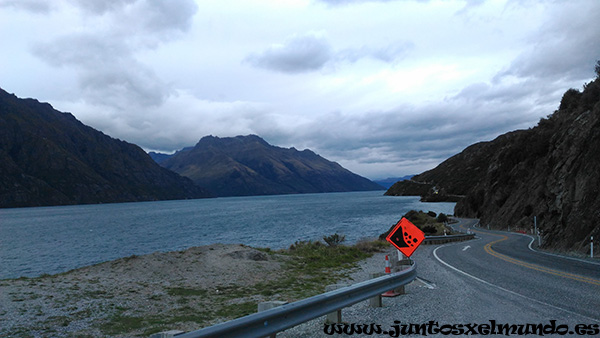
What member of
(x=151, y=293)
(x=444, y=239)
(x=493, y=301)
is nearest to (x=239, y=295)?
(x=151, y=293)

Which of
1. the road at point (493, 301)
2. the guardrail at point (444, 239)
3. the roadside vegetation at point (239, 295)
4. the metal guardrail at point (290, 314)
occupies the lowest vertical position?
the guardrail at point (444, 239)

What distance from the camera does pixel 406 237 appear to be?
35.4 ft

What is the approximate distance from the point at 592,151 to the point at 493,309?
22.2m

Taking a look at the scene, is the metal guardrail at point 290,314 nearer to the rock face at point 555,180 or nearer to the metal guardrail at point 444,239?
the rock face at point 555,180

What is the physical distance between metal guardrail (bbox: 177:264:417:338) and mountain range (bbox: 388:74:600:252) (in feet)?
58.3

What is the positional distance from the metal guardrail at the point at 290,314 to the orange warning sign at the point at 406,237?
9.05 feet

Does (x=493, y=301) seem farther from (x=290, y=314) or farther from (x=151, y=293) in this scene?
(x=151, y=293)

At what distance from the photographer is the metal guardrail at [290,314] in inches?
168

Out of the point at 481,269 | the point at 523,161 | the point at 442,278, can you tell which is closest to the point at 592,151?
the point at 481,269

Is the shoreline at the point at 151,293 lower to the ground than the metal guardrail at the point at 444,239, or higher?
higher

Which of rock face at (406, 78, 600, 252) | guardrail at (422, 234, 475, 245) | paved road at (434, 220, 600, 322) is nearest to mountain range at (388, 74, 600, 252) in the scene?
rock face at (406, 78, 600, 252)

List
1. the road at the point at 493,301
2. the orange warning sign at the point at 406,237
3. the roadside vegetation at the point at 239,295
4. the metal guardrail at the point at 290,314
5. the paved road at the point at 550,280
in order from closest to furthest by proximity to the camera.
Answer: the metal guardrail at the point at 290,314
the road at the point at 493,301
the paved road at the point at 550,280
the roadside vegetation at the point at 239,295
the orange warning sign at the point at 406,237

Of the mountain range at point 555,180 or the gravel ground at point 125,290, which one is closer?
the gravel ground at point 125,290

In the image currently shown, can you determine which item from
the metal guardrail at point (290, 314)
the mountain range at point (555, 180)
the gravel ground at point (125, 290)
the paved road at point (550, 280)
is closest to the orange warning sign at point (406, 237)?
the paved road at point (550, 280)
